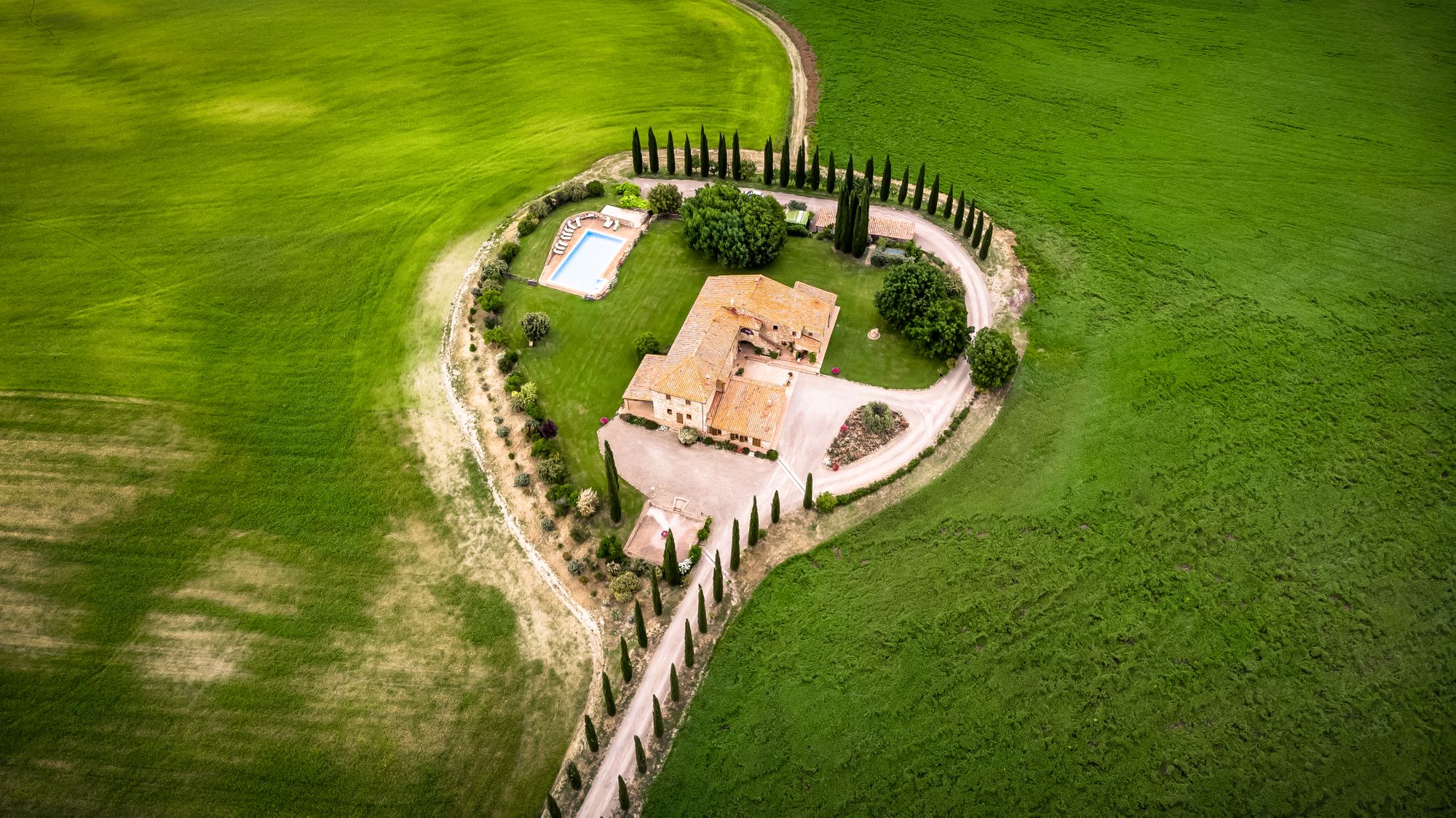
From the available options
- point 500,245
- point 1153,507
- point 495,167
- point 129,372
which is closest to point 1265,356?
point 1153,507

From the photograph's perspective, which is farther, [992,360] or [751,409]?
[992,360]

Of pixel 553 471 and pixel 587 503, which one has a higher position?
pixel 553 471

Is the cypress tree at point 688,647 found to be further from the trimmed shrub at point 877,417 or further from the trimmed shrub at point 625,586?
the trimmed shrub at point 877,417

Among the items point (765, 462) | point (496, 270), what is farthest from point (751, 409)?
point (496, 270)

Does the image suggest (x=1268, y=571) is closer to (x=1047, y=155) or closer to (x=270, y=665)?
(x=1047, y=155)

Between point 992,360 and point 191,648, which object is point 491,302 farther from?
point 992,360
